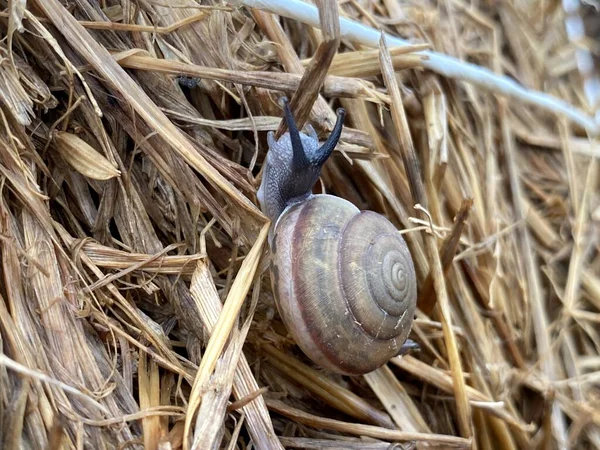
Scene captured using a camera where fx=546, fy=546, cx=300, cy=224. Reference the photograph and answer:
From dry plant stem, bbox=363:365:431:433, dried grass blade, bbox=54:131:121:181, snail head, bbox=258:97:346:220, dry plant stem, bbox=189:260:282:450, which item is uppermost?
dried grass blade, bbox=54:131:121:181

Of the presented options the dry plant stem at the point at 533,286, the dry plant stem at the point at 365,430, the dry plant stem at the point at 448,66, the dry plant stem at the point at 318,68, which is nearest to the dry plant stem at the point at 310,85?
the dry plant stem at the point at 318,68

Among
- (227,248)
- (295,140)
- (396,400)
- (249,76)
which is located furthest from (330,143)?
(396,400)

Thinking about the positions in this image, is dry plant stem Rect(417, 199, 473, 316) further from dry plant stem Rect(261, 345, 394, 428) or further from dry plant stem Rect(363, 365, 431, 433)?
dry plant stem Rect(261, 345, 394, 428)

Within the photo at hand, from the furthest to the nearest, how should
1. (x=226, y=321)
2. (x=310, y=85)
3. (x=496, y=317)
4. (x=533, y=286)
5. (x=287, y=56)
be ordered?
1. (x=533, y=286)
2. (x=496, y=317)
3. (x=287, y=56)
4. (x=310, y=85)
5. (x=226, y=321)

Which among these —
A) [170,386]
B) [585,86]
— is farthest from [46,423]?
[585,86]

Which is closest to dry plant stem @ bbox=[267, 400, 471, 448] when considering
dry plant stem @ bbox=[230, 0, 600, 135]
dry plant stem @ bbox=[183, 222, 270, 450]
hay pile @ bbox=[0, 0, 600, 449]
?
hay pile @ bbox=[0, 0, 600, 449]

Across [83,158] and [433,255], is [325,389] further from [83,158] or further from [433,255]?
[83,158]

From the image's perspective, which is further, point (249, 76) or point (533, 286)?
point (533, 286)

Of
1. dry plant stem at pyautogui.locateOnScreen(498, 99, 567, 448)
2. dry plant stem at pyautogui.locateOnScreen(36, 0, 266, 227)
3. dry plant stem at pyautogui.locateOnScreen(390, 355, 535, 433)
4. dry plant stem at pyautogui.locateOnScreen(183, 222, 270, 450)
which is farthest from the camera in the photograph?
dry plant stem at pyautogui.locateOnScreen(498, 99, 567, 448)
